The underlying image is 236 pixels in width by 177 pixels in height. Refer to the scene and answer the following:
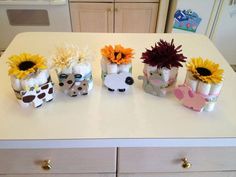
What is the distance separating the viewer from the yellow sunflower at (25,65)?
2.07ft

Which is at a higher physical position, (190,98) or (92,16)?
(190,98)

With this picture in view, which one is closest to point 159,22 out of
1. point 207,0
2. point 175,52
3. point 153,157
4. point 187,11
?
point 187,11

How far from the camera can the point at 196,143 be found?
64 cm

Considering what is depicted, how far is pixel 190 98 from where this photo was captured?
69 centimetres

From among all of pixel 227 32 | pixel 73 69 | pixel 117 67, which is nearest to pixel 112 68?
pixel 117 67

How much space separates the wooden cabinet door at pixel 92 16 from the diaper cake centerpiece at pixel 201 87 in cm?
166

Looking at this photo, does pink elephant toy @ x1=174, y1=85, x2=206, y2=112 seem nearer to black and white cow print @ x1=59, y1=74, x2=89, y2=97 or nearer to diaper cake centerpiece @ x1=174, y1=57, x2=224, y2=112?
diaper cake centerpiece @ x1=174, y1=57, x2=224, y2=112

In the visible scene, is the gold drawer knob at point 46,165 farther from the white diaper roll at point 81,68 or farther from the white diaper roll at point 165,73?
the white diaper roll at point 165,73

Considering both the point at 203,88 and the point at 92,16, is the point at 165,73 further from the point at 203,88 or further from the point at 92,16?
the point at 92,16

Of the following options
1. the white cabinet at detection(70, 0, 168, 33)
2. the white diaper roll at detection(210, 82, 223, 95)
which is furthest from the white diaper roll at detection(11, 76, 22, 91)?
the white cabinet at detection(70, 0, 168, 33)

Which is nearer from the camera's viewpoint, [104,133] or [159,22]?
[104,133]

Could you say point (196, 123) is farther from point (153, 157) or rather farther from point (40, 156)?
point (40, 156)

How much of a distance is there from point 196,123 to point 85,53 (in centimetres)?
43

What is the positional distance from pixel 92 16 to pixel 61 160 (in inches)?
71.0
